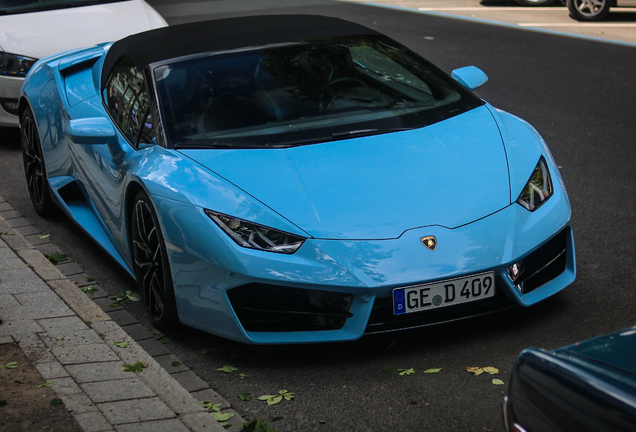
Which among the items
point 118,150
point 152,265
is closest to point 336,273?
point 152,265

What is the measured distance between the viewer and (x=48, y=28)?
7852 millimetres

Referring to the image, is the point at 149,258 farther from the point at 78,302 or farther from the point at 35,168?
the point at 35,168

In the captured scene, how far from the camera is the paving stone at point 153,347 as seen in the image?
12.8 ft

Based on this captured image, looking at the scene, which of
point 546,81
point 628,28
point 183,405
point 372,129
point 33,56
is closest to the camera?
point 183,405

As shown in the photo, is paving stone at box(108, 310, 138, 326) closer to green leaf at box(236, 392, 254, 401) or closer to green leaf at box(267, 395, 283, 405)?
green leaf at box(236, 392, 254, 401)

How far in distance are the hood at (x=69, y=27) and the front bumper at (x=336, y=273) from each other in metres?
4.46

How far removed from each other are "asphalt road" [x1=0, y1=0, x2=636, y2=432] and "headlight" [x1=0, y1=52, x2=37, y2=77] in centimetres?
79

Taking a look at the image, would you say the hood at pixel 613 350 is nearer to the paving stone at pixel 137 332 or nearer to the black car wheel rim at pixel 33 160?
the paving stone at pixel 137 332

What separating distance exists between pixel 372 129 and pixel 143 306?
1.55 m

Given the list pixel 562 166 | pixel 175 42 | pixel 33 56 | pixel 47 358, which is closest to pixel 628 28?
pixel 562 166

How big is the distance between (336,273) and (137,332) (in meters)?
1.30

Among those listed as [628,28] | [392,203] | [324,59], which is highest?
[324,59]

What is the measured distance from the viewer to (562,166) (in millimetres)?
6535

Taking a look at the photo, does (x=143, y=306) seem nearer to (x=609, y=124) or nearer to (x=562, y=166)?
(x=562, y=166)
